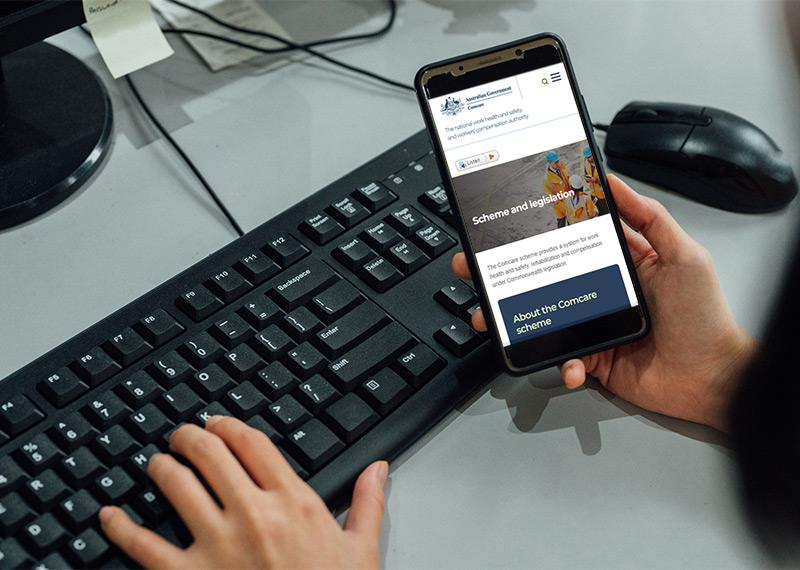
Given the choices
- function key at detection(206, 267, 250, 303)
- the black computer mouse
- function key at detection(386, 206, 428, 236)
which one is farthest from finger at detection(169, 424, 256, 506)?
the black computer mouse

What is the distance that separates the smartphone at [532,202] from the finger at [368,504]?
115 mm

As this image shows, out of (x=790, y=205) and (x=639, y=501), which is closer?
(x=639, y=501)

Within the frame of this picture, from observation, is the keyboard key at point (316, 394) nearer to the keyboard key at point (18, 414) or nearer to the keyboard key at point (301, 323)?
the keyboard key at point (301, 323)

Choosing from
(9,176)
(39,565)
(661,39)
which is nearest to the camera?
(39,565)

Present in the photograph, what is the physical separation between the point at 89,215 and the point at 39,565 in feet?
1.05

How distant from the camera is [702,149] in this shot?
2.45ft

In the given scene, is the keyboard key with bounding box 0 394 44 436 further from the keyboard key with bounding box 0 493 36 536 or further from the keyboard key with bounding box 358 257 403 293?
the keyboard key with bounding box 358 257 403 293

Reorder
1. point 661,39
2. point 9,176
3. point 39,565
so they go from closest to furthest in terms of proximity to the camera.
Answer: point 39,565
point 9,176
point 661,39

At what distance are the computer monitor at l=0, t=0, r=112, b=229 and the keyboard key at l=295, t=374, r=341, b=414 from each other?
291 mm

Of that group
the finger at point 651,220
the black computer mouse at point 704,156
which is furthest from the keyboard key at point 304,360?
the black computer mouse at point 704,156

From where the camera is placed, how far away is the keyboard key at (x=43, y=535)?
1.67 feet

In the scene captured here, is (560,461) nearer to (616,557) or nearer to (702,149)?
(616,557)

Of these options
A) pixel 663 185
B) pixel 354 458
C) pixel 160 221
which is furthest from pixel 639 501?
pixel 160 221

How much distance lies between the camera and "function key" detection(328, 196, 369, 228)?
0.68 meters
